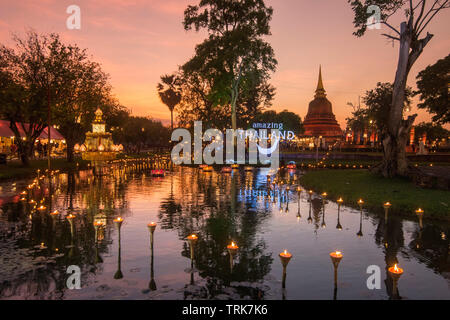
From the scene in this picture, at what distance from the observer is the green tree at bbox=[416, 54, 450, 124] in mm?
39719

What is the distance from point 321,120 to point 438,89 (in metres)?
79.0

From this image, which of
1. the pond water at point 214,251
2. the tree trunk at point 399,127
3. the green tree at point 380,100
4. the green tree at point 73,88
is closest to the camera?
the pond water at point 214,251

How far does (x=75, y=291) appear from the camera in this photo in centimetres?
669

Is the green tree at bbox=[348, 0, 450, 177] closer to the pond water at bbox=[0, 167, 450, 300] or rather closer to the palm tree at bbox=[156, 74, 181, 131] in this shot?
the pond water at bbox=[0, 167, 450, 300]

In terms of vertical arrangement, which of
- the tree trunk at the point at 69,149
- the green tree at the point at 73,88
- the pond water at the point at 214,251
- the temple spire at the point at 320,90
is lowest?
the pond water at the point at 214,251

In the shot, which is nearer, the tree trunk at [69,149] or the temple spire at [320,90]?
the tree trunk at [69,149]

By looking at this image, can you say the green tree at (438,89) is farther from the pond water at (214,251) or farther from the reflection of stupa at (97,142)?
the reflection of stupa at (97,142)

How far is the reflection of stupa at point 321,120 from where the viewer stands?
117 m

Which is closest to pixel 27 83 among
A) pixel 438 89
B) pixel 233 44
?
pixel 233 44

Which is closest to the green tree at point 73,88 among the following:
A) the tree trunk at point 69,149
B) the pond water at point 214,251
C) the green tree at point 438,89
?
the tree trunk at point 69,149

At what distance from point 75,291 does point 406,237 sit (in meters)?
9.91

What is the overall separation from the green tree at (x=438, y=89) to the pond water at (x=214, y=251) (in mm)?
32771
